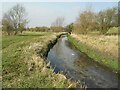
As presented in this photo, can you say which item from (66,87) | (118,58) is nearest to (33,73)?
(66,87)

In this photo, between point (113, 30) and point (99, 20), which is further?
point (113, 30)

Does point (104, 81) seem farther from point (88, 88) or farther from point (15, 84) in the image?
point (15, 84)

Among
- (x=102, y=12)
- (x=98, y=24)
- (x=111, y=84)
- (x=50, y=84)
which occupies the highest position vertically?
(x=102, y=12)

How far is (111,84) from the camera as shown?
12.6 metres

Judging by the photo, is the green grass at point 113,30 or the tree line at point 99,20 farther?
the green grass at point 113,30

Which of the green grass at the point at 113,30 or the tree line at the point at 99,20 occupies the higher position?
the tree line at the point at 99,20

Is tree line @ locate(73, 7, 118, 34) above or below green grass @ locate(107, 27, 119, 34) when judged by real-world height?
above

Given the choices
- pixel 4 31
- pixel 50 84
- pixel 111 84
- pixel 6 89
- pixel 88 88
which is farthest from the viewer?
pixel 4 31

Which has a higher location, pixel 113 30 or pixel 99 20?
pixel 99 20

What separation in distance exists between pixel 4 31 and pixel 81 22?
2736 centimetres

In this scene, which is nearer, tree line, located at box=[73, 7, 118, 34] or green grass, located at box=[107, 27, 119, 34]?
tree line, located at box=[73, 7, 118, 34]

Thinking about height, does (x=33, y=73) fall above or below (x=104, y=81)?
above

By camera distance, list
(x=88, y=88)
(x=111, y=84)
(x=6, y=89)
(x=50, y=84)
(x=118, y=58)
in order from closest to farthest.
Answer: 1. (x=6, y=89)
2. (x=50, y=84)
3. (x=88, y=88)
4. (x=111, y=84)
5. (x=118, y=58)

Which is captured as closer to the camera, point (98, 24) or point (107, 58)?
point (107, 58)
